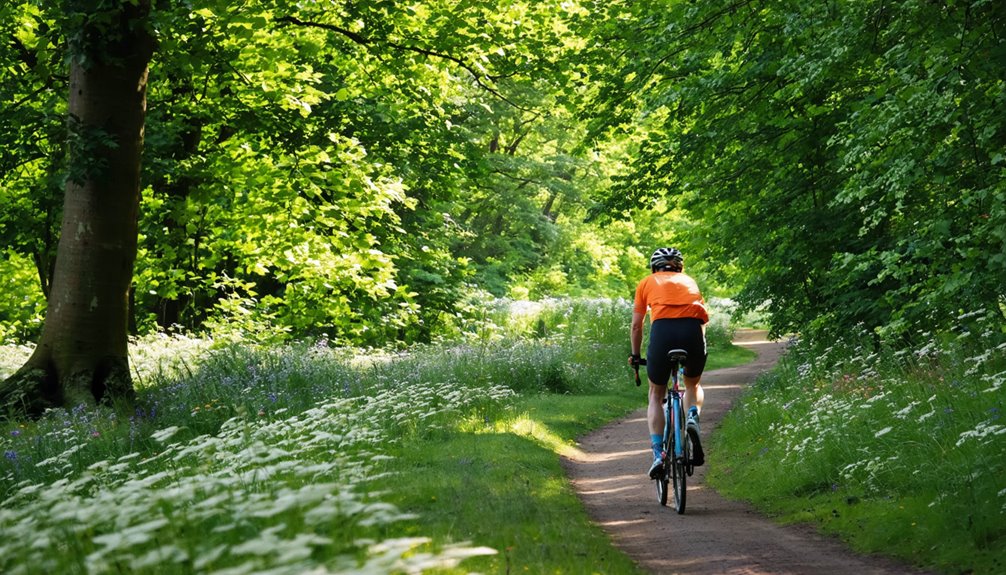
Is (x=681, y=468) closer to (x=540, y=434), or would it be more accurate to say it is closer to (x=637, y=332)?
(x=637, y=332)

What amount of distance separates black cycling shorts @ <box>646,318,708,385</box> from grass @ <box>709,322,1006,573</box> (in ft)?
5.06

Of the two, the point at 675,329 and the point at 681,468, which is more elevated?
the point at 675,329

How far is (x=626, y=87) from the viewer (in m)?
14.4

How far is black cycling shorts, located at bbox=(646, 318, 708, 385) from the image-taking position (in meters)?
8.79

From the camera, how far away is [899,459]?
26.3 ft

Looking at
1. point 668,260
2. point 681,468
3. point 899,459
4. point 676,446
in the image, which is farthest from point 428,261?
point 899,459

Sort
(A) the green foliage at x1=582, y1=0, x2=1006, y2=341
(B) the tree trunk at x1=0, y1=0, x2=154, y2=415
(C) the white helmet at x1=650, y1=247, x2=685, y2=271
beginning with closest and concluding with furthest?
1. (A) the green foliage at x1=582, y1=0, x2=1006, y2=341
2. (C) the white helmet at x1=650, y1=247, x2=685, y2=271
3. (B) the tree trunk at x1=0, y1=0, x2=154, y2=415

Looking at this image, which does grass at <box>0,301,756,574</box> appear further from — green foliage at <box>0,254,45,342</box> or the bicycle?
green foliage at <box>0,254,45,342</box>

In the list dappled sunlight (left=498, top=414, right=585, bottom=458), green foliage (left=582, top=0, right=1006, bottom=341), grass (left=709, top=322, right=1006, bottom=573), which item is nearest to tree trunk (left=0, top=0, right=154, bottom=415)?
dappled sunlight (left=498, top=414, right=585, bottom=458)

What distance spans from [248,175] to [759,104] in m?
9.62

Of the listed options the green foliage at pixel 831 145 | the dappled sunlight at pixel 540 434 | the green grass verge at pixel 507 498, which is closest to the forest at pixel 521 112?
the green foliage at pixel 831 145

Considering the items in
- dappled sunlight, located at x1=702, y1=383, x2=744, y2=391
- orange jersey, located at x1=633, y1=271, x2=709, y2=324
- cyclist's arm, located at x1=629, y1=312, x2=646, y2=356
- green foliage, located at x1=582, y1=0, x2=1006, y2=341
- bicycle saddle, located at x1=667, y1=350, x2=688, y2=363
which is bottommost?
dappled sunlight, located at x1=702, y1=383, x2=744, y2=391

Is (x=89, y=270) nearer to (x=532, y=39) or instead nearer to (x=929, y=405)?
(x=532, y=39)

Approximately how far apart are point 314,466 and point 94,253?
339 inches
